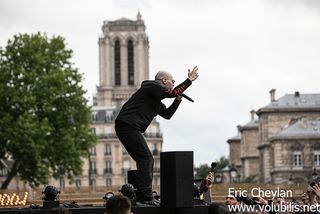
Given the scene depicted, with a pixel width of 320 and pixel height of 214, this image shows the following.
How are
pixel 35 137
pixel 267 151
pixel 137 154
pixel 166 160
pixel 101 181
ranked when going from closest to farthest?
1. pixel 166 160
2. pixel 137 154
3. pixel 35 137
4. pixel 267 151
5. pixel 101 181

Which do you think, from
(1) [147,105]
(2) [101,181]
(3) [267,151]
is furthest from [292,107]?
(1) [147,105]

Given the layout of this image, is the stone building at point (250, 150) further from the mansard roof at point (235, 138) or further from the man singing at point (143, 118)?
the man singing at point (143, 118)

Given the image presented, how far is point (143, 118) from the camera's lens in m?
17.3

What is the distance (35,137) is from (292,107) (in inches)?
2615

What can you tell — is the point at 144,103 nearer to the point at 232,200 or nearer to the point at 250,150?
the point at 232,200

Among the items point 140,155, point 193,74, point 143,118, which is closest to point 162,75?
point 193,74

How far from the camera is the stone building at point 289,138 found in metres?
129

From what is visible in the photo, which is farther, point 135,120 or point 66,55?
point 66,55

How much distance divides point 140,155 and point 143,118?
1.76ft

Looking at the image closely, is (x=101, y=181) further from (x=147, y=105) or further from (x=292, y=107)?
(x=147, y=105)

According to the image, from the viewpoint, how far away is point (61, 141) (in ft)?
263

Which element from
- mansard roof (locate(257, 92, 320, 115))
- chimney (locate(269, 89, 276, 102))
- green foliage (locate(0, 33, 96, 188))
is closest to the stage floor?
green foliage (locate(0, 33, 96, 188))

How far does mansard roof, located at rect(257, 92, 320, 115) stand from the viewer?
461 ft

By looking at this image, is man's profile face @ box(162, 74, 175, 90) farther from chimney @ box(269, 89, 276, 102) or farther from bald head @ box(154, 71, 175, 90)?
chimney @ box(269, 89, 276, 102)
